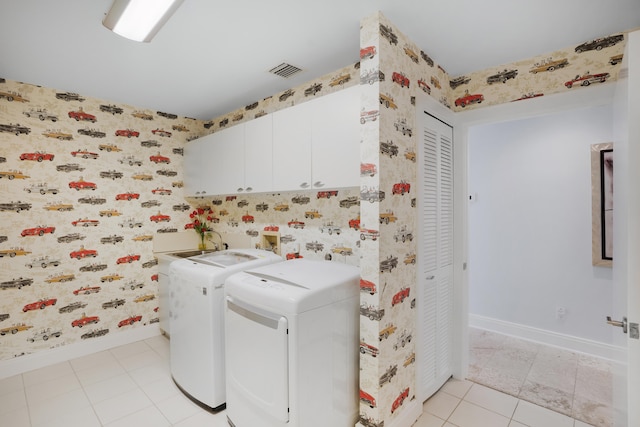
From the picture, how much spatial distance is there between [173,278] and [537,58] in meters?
3.10

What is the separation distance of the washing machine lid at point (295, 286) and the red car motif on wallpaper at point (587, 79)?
1865mm

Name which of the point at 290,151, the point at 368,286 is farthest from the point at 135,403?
the point at 290,151

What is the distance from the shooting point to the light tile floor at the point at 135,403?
201 cm

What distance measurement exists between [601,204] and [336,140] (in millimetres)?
2596

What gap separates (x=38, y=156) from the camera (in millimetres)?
2746

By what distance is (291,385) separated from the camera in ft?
5.02

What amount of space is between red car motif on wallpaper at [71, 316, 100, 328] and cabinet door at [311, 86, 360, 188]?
270 centimetres

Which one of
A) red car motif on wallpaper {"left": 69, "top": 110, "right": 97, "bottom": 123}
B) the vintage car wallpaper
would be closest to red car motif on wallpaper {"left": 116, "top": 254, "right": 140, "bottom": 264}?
the vintage car wallpaper

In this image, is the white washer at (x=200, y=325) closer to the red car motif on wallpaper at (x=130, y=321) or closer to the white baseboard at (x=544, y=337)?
the red car motif on wallpaper at (x=130, y=321)

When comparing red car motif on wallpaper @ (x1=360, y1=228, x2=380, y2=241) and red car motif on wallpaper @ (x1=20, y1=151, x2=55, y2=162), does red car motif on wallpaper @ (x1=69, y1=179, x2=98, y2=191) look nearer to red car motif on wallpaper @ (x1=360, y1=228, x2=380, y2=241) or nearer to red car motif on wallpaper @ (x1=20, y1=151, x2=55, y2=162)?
red car motif on wallpaper @ (x1=20, y1=151, x2=55, y2=162)

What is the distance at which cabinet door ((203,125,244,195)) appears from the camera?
2861 mm

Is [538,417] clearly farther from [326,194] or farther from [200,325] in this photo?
[200,325]

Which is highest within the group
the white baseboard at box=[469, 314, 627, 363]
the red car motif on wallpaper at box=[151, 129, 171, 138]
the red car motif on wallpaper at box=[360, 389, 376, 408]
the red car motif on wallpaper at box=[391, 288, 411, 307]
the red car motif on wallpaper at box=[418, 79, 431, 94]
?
the red car motif on wallpaper at box=[151, 129, 171, 138]

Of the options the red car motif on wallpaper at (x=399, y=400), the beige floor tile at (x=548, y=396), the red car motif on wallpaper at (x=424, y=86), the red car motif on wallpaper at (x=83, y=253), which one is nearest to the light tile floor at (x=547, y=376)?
the beige floor tile at (x=548, y=396)
